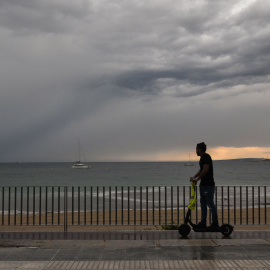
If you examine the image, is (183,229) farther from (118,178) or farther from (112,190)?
(118,178)

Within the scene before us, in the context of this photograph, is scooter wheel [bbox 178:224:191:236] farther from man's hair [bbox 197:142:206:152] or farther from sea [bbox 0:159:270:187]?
sea [bbox 0:159:270:187]

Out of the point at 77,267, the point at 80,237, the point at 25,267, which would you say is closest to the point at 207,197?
the point at 80,237

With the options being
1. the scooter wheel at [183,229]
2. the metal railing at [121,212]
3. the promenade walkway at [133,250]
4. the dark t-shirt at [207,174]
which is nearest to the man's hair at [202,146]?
the dark t-shirt at [207,174]

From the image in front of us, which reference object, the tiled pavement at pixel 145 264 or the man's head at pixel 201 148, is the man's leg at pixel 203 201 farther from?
the tiled pavement at pixel 145 264

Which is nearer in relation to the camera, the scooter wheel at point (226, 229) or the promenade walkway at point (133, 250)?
the promenade walkway at point (133, 250)

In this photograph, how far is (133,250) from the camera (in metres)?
7.16

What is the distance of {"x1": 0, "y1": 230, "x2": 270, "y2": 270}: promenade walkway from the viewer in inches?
244

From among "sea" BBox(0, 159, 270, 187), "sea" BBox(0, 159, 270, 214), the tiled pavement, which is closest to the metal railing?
"sea" BBox(0, 159, 270, 214)

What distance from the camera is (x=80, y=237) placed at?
8344 millimetres

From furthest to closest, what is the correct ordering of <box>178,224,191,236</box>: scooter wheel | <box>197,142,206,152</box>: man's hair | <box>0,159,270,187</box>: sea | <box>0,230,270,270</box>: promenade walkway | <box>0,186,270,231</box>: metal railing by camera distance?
1. <box>0,159,270,187</box>: sea
2. <box>0,186,270,231</box>: metal railing
3. <box>197,142,206,152</box>: man's hair
4. <box>178,224,191,236</box>: scooter wheel
5. <box>0,230,270,270</box>: promenade walkway

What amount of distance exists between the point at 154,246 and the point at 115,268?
1637 millimetres

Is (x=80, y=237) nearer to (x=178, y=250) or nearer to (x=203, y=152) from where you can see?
(x=178, y=250)

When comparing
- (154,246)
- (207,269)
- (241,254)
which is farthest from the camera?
(154,246)

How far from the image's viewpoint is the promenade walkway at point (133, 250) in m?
6.19
